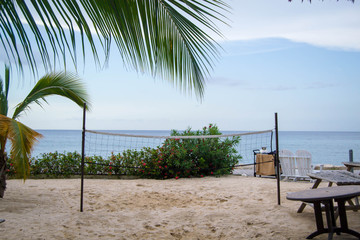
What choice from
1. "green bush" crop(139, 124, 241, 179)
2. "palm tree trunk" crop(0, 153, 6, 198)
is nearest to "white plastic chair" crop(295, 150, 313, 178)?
"green bush" crop(139, 124, 241, 179)

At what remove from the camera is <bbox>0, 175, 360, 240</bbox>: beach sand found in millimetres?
4023

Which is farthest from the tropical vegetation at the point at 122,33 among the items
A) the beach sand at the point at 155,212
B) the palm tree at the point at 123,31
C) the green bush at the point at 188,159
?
the green bush at the point at 188,159

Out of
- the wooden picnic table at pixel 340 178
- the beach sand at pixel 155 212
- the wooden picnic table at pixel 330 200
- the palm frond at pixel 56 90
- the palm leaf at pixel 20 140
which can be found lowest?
the beach sand at pixel 155 212

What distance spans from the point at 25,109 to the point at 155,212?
3.33 m

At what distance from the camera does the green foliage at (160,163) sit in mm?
8516

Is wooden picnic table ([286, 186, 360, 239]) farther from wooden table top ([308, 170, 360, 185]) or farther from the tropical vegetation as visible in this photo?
the tropical vegetation

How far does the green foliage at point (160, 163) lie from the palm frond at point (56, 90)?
8.41 feet

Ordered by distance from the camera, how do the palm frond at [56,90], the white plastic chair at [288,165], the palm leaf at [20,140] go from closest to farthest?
the palm leaf at [20,140] → the palm frond at [56,90] → the white plastic chair at [288,165]

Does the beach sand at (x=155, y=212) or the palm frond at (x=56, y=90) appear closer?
the beach sand at (x=155, y=212)

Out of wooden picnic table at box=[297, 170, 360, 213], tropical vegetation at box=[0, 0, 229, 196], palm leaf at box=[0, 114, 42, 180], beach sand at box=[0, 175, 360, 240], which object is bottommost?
beach sand at box=[0, 175, 360, 240]

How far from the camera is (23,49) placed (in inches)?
50.8

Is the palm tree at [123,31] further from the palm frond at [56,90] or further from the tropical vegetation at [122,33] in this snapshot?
the palm frond at [56,90]

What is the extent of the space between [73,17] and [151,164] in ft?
24.7

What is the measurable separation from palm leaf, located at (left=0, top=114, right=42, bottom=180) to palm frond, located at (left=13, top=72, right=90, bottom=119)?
49.4 inches
